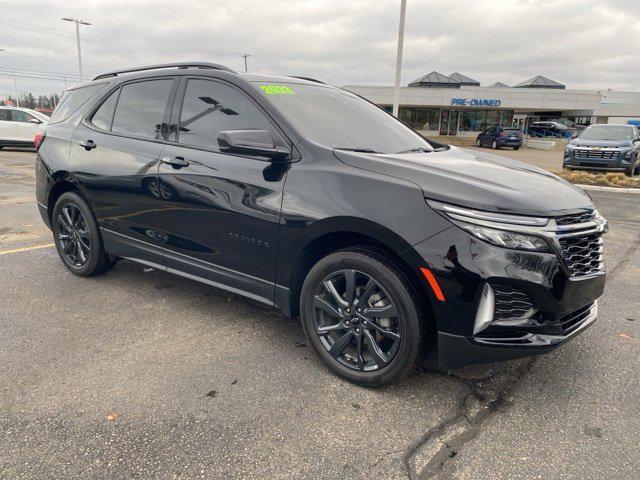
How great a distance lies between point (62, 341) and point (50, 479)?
1394mm

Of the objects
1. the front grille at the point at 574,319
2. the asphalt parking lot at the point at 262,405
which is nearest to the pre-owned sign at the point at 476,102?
the asphalt parking lot at the point at 262,405

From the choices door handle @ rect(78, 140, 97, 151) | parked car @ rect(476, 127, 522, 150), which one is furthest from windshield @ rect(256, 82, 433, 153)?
parked car @ rect(476, 127, 522, 150)

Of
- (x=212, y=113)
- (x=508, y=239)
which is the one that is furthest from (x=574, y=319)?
(x=212, y=113)

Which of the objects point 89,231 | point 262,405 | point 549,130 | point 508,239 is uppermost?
point 549,130

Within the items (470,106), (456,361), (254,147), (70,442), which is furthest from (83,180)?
(470,106)

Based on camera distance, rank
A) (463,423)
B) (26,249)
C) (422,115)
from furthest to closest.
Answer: (422,115)
(26,249)
(463,423)

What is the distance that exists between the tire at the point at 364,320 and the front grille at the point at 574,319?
2.36 feet

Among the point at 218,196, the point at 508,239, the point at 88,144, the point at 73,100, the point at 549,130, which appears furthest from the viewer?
the point at 549,130

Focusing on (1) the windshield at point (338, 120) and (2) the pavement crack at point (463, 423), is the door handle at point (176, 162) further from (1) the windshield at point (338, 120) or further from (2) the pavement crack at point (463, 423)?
(2) the pavement crack at point (463, 423)

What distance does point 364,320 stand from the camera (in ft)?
8.91

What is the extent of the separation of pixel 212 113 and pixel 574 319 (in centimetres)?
261

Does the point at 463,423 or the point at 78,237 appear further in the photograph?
the point at 78,237

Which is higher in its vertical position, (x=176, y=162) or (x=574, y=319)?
(x=176, y=162)

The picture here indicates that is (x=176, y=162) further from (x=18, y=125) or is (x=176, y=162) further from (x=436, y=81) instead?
(x=436, y=81)
